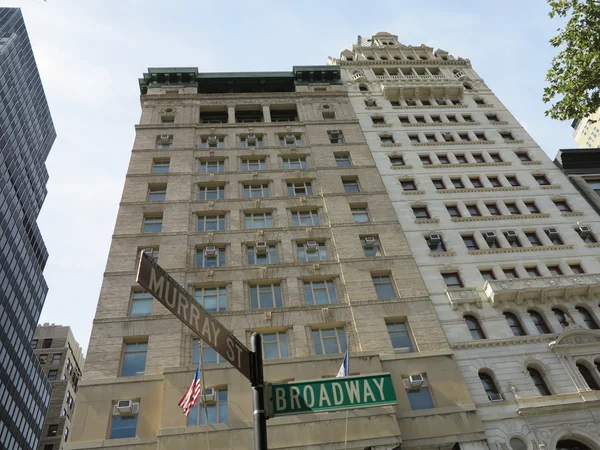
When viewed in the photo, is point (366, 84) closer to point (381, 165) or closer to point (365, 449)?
point (381, 165)

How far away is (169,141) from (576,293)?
28.9 m

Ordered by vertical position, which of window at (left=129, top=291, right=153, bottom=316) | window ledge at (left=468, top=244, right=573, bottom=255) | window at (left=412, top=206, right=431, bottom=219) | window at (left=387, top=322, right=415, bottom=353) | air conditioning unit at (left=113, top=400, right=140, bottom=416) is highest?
window at (left=412, top=206, right=431, bottom=219)

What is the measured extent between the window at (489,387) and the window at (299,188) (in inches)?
632

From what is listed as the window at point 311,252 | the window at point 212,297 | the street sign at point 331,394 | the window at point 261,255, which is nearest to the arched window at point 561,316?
the window at point 311,252

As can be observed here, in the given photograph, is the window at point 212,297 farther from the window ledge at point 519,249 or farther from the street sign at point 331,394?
the street sign at point 331,394

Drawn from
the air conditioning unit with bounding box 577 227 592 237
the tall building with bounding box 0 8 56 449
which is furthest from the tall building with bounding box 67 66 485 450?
the tall building with bounding box 0 8 56 449

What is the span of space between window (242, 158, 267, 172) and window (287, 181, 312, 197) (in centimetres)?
288

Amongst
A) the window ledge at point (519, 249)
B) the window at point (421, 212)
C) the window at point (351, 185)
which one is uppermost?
the window at point (351, 185)

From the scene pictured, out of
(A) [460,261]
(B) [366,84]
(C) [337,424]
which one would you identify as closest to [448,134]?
(B) [366,84]

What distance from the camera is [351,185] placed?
34.7 meters

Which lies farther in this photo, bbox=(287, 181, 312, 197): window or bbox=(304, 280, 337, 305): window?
bbox=(287, 181, 312, 197): window

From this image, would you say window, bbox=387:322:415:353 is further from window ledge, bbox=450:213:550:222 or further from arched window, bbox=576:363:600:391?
window ledge, bbox=450:213:550:222

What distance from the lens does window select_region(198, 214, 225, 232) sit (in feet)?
101

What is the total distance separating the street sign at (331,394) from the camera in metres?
7.77
